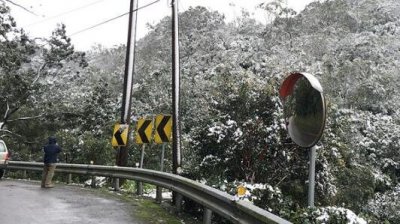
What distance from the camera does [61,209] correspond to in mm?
9617

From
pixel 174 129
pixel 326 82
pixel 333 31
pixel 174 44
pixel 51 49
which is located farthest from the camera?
pixel 333 31

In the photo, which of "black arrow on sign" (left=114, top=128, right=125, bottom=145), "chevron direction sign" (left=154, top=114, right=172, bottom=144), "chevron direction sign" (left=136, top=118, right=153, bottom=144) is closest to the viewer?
"chevron direction sign" (left=154, top=114, right=172, bottom=144)

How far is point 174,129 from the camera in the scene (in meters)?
13.1

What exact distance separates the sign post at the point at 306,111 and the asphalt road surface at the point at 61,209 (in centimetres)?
332

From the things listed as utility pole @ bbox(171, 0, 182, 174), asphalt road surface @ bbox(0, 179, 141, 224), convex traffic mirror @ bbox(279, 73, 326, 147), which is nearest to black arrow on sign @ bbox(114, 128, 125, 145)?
utility pole @ bbox(171, 0, 182, 174)

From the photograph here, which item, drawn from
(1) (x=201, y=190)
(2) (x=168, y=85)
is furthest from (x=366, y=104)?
(1) (x=201, y=190)

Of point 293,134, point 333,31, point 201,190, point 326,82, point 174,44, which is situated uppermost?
point 333,31

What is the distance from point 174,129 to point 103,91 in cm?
2768

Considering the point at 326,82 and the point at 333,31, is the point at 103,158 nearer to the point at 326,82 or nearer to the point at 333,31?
the point at 326,82

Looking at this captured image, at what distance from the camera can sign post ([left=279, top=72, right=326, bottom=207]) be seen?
5.64 m

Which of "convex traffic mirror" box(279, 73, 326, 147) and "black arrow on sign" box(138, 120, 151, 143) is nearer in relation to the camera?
"convex traffic mirror" box(279, 73, 326, 147)

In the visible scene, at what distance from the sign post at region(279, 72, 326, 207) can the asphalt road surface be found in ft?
10.9

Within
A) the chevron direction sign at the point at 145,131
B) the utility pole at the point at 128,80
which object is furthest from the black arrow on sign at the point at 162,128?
the utility pole at the point at 128,80

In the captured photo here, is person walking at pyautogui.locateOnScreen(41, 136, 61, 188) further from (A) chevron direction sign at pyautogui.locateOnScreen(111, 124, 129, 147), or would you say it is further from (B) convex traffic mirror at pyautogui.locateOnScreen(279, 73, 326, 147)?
(B) convex traffic mirror at pyautogui.locateOnScreen(279, 73, 326, 147)
